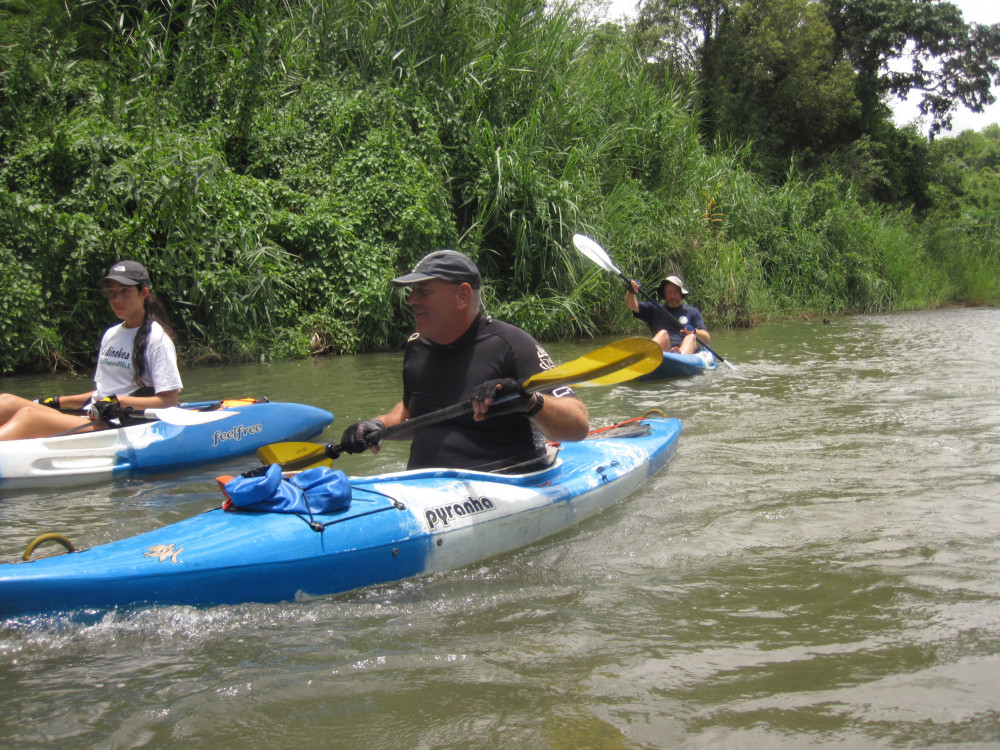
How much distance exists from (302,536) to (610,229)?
33.6 ft

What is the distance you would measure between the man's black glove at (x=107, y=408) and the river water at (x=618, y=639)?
44 cm

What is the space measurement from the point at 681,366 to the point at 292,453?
4945 millimetres

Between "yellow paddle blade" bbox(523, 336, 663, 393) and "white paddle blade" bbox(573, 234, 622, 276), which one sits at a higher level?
"white paddle blade" bbox(573, 234, 622, 276)

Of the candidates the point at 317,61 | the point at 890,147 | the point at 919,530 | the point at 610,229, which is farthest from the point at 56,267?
the point at 890,147

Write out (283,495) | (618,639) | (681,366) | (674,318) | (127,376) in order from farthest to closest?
(674,318), (681,366), (127,376), (283,495), (618,639)

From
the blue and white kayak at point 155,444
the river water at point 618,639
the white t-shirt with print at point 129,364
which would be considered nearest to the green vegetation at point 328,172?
the blue and white kayak at point 155,444

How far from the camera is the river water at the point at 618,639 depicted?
6.93 feet

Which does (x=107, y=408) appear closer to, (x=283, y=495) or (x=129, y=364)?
(x=129, y=364)

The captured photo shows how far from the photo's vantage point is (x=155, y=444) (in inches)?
200

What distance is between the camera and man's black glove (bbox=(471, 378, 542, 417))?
3.03 m

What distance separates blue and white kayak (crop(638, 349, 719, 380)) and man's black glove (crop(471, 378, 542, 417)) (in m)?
4.80

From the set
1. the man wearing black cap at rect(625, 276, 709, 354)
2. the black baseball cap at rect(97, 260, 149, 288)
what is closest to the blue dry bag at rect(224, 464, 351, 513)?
the black baseball cap at rect(97, 260, 149, 288)

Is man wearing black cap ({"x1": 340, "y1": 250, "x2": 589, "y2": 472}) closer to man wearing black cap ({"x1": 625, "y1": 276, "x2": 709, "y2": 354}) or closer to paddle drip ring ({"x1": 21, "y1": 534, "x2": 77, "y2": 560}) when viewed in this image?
paddle drip ring ({"x1": 21, "y1": 534, "x2": 77, "y2": 560})

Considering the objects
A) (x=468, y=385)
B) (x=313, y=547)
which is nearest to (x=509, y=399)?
(x=468, y=385)
